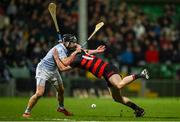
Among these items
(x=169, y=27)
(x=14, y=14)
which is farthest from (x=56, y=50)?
(x=169, y=27)

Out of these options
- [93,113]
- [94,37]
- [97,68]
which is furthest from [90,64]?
[94,37]

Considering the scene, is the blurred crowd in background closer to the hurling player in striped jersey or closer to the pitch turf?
the pitch turf

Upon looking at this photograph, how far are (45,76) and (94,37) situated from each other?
13689 millimetres

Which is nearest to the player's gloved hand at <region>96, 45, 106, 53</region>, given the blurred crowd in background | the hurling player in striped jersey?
the hurling player in striped jersey

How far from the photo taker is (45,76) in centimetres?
1638

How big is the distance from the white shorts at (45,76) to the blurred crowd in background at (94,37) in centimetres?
1139

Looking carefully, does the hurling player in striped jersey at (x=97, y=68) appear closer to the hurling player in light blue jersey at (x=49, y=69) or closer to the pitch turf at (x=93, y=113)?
the hurling player in light blue jersey at (x=49, y=69)

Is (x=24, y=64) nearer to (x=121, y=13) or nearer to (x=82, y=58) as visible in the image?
(x=121, y=13)

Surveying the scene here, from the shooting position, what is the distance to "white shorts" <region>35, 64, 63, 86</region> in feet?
53.5

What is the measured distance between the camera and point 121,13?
32.0 meters

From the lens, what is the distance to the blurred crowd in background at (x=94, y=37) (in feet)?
93.3

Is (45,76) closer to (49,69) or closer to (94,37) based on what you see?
(49,69)

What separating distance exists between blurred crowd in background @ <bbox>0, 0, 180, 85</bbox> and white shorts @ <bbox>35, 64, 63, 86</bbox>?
11.4 meters

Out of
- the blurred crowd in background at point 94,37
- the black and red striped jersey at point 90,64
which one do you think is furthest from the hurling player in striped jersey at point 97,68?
the blurred crowd in background at point 94,37
